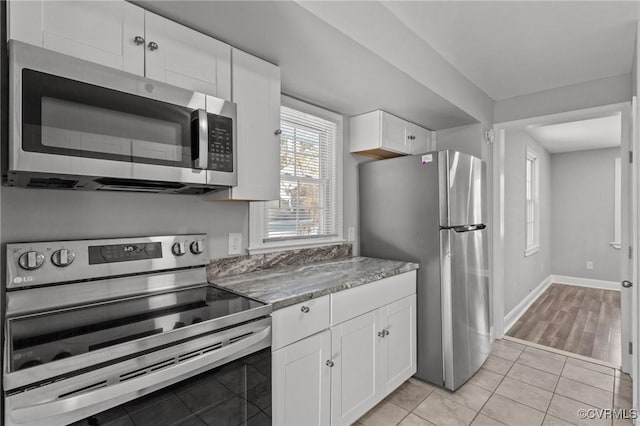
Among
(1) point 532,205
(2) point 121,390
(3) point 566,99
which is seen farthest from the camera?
(1) point 532,205

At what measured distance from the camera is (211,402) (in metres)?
1.18

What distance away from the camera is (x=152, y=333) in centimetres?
105

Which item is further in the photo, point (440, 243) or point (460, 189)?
point (460, 189)

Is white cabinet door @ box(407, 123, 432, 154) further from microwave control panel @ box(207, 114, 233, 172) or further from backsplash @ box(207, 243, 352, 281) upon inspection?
microwave control panel @ box(207, 114, 233, 172)

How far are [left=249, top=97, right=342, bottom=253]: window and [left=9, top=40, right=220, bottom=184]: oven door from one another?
0.77 metres

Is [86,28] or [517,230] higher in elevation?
[86,28]

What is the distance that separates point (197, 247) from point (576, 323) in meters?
4.34

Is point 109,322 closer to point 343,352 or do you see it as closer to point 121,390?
point 121,390

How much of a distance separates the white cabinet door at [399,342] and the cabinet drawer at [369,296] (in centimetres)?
6

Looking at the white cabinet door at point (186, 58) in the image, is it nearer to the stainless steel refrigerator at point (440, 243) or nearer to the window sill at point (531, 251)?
the stainless steel refrigerator at point (440, 243)

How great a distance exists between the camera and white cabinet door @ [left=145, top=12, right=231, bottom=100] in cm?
134

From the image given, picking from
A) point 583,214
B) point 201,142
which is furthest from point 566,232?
point 201,142

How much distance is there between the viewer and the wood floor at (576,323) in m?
3.18

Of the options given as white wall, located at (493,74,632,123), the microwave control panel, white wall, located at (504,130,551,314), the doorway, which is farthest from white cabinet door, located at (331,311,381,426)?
white wall, located at (493,74,632,123)
